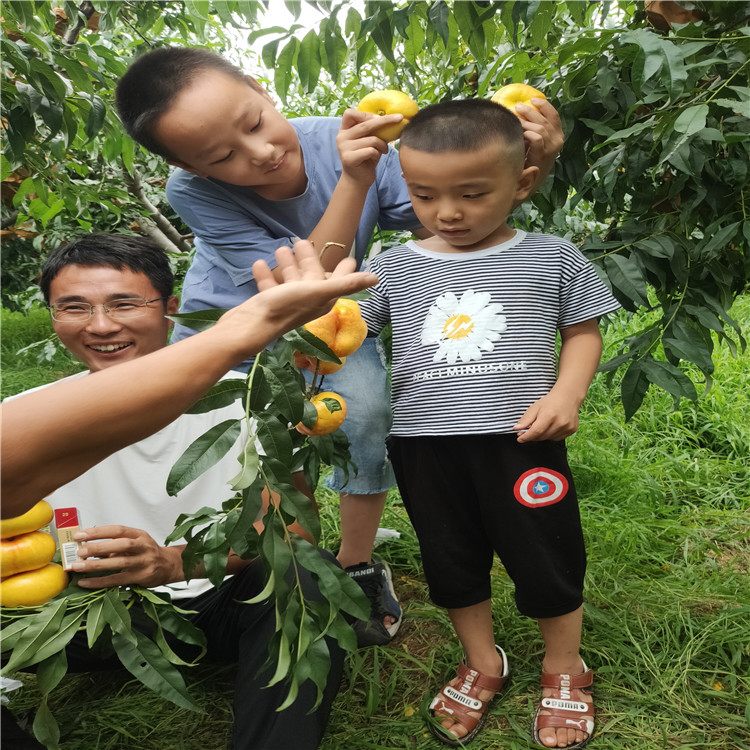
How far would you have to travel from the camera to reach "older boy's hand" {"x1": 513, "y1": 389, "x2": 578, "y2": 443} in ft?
4.59

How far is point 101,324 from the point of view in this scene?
1.65m

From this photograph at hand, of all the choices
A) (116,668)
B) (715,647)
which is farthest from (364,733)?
(715,647)

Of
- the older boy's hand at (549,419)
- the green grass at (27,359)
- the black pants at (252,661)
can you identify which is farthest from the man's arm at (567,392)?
the green grass at (27,359)

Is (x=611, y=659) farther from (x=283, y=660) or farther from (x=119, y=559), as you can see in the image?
(x=119, y=559)

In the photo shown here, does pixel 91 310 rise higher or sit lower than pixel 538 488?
higher

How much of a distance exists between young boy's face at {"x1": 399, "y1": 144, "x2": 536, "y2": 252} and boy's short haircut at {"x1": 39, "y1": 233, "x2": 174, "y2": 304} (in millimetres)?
713

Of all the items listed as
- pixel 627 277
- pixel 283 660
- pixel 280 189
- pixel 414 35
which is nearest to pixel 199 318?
pixel 283 660

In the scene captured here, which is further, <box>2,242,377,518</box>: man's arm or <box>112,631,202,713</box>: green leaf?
<box>112,631,202,713</box>: green leaf

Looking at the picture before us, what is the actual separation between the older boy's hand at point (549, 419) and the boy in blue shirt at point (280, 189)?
48 centimetres

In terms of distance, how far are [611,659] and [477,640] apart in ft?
1.27

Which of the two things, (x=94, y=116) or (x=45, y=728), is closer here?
(x=45, y=728)

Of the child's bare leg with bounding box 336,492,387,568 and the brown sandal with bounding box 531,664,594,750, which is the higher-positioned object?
the child's bare leg with bounding box 336,492,387,568

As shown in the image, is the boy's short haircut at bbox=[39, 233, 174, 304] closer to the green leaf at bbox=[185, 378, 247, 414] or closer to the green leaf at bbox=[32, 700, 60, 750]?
the green leaf at bbox=[185, 378, 247, 414]

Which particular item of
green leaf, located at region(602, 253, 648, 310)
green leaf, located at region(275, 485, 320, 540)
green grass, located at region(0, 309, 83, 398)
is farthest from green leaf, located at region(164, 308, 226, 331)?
green grass, located at region(0, 309, 83, 398)
